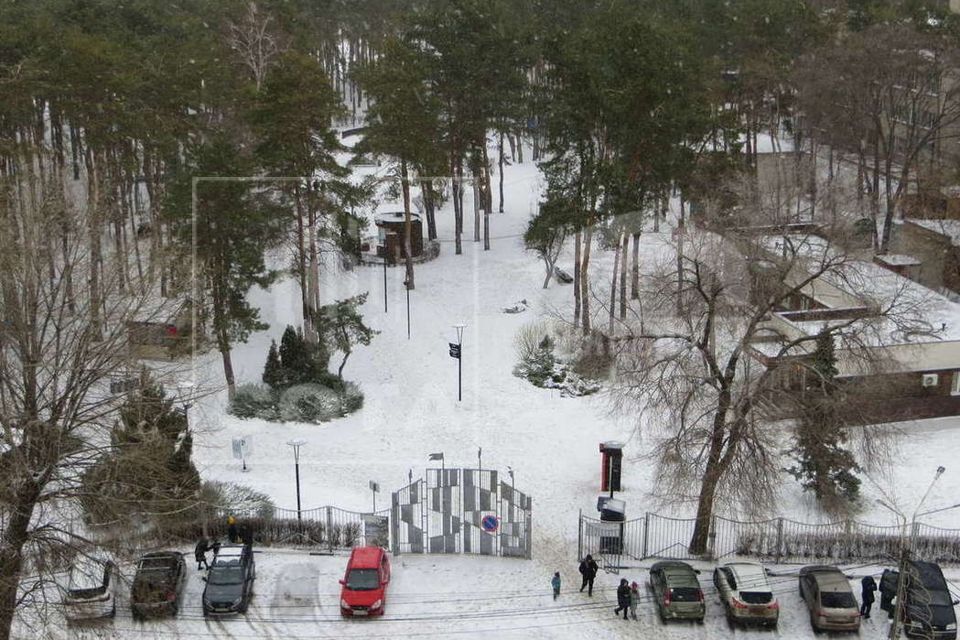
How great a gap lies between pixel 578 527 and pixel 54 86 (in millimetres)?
17933

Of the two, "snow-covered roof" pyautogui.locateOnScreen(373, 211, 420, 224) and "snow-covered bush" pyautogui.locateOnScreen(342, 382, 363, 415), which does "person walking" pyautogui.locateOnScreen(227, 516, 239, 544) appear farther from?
"snow-covered roof" pyautogui.locateOnScreen(373, 211, 420, 224)

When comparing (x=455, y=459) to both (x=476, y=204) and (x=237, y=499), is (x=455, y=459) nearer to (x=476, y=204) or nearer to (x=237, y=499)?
(x=237, y=499)

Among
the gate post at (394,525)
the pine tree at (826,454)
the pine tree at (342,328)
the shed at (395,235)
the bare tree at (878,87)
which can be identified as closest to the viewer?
the gate post at (394,525)

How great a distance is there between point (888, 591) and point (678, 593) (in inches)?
147

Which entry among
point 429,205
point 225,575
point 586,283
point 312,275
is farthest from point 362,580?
point 429,205

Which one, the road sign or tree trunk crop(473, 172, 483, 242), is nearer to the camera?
the road sign

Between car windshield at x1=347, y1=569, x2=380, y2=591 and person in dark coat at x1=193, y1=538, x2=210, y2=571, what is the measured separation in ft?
9.69

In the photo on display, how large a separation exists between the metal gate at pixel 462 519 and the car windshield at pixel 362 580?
1.56 meters

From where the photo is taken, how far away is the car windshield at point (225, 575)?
19266 millimetres

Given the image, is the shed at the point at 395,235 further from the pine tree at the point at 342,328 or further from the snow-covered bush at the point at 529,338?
the pine tree at the point at 342,328

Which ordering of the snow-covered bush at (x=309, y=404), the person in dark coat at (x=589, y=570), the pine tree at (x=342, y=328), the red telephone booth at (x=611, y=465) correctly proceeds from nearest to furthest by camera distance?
the person in dark coat at (x=589, y=570) → the red telephone booth at (x=611, y=465) → the snow-covered bush at (x=309, y=404) → the pine tree at (x=342, y=328)

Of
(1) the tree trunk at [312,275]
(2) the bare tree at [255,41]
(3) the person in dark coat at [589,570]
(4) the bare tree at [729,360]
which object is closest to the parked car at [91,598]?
(3) the person in dark coat at [589,570]

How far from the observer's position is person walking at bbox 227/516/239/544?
20.8 meters

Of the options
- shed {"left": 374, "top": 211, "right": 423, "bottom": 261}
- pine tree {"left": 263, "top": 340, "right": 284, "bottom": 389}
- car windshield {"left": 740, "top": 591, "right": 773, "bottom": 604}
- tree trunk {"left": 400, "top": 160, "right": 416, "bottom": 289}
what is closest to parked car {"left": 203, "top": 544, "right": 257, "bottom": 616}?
pine tree {"left": 263, "top": 340, "right": 284, "bottom": 389}
